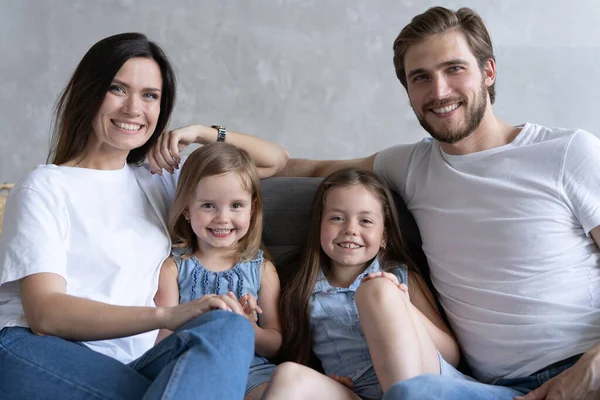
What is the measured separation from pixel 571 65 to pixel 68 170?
205cm

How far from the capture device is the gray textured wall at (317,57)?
278 cm

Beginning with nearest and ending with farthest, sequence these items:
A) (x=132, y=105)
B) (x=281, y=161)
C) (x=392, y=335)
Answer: (x=392, y=335), (x=132, y=105), (x=281, y=161)

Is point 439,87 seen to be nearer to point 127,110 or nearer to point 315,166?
point 315,166

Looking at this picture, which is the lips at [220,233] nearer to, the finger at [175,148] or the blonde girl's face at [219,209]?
the blonde girl's face at [219,209]

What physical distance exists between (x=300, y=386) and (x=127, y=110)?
30.1 inches

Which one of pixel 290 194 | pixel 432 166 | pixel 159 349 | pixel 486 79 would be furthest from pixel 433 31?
pixel 159 349

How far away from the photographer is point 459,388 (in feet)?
4.35

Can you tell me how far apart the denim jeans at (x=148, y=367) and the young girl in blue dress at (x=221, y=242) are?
0.41 m

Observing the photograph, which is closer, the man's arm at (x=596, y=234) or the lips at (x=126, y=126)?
the man's arm at (x=596, y=234)

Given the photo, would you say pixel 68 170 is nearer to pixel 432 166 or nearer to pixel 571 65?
pixel 432 166

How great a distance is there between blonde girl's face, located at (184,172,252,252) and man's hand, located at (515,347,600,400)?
0.79 m

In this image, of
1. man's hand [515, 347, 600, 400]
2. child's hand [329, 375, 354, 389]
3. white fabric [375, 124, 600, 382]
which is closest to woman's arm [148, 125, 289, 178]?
white fabric [375, 124, 600, 382]

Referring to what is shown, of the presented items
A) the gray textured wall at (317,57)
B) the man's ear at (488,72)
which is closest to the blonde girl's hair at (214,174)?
the man's ear at (488,72)

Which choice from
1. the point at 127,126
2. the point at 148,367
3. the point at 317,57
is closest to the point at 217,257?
the point at 127,126
